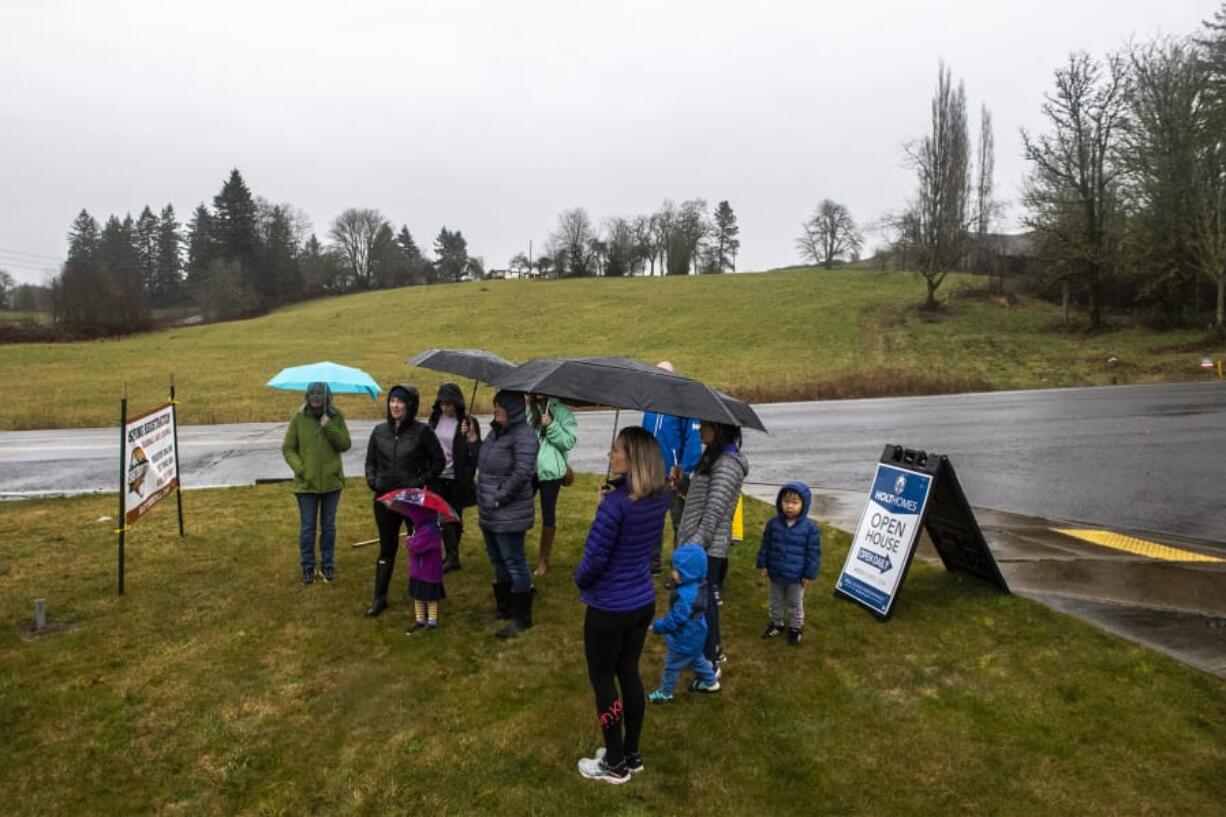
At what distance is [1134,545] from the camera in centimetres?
771

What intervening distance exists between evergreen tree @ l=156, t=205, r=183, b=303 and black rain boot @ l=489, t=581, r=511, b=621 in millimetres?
94300

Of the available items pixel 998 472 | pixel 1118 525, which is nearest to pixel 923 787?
pixel 1118 525

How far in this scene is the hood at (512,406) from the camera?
548cm

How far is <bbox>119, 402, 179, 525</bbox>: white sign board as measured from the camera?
6676mm

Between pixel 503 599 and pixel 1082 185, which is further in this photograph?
pixel 1082 185

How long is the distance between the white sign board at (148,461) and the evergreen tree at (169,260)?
298 feet

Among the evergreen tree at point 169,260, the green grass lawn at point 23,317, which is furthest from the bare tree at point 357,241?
the green grass lawn at point 23,317

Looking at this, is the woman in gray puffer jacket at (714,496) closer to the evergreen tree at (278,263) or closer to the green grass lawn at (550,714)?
the green grass lawn at (550,714)

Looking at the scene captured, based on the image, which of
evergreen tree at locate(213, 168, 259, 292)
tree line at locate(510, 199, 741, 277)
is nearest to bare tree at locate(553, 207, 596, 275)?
tree line at locate(510, 199, 741, 277)

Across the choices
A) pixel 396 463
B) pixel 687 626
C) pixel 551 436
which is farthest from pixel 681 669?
pixel 396 463

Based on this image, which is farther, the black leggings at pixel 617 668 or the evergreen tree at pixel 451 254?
the evergreen tree at pixel 451 254

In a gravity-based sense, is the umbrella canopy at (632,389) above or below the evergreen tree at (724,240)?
below

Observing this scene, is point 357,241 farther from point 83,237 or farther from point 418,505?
point 418,505

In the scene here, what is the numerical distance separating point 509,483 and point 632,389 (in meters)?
1.80
